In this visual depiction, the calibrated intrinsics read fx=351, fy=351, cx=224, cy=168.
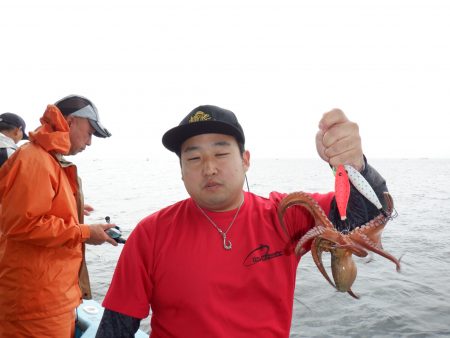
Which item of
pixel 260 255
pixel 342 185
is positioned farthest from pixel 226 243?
pixel 342 185

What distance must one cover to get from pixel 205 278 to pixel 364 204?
1.16 meters

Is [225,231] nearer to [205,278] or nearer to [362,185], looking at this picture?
[205,278]

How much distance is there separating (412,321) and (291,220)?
7013 mm

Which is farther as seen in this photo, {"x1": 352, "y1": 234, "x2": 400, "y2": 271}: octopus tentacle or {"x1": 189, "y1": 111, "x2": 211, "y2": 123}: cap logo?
{"x1": 189, "y1": 111, "x2": 211, "y2": 123}: cap logo

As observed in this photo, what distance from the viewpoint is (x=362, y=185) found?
213 centimetres

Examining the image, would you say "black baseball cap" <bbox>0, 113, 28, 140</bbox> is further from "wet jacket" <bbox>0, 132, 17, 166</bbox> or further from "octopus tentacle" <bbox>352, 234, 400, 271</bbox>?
"octopus tentacle" <bbox>352, 234, 400, 271</bbox>

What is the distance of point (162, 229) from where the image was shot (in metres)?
2.50

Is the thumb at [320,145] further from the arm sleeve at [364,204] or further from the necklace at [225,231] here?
the necklace at [225,231]

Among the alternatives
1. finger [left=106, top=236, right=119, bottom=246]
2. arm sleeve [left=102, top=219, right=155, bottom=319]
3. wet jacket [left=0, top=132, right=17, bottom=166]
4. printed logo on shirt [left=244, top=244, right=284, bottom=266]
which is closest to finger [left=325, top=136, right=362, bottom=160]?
printed logo on shirt [left=244, top=244, right=284, bottom=266]

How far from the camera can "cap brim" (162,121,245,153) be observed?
245 cm

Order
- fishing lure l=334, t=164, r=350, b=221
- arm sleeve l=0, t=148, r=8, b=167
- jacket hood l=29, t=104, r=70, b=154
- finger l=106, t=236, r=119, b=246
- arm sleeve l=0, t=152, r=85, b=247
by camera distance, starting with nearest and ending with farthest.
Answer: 1. fishing lure l=334, t=164, r=350, b=221
2. arm sleeve l=0, t=152, r=85, b=247
3. jacket hood l=29, t=104, r=70, b=154
4. finger l=106, t=236, r=119, b=246
5. arm sleeve l=0, t=148, r=8, b=167

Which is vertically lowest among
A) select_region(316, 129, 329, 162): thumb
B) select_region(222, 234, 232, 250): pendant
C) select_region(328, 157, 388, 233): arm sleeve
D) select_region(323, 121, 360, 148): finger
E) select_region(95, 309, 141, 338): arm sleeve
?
select_region(95, 309, 141, 338): arm sleeve

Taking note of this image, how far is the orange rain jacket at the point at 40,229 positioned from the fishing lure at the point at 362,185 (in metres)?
2.73

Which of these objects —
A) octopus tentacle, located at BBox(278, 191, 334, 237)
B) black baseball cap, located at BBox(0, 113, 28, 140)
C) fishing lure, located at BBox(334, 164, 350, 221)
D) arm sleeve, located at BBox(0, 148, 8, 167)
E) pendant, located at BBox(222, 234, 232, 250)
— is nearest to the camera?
fishing lure, located at BBox(334, 164, 350, 221)
